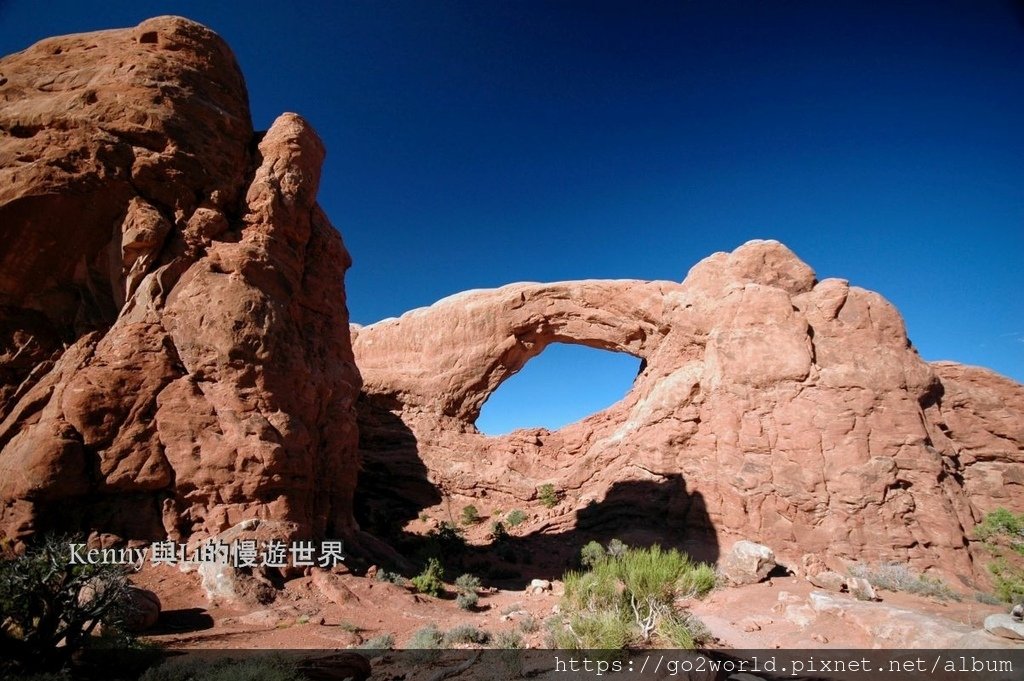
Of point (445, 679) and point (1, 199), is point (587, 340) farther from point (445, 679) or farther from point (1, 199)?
point (1, 199)

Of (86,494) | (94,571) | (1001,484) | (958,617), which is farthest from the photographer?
(1001,484)

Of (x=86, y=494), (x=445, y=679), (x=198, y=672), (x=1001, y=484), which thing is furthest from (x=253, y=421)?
(x=1001, y=484)

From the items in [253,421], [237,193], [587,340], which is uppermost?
[237,193]

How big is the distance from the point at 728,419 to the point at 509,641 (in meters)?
11.9

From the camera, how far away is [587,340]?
74.0ft

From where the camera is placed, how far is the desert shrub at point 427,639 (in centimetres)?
797

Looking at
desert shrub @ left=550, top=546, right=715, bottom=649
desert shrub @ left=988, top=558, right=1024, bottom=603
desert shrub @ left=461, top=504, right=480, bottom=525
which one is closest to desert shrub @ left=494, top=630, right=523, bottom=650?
desert shrub @ left=550, top=546, right=715, bottom=649

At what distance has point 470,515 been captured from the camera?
2009cm

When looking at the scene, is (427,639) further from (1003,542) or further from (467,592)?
(1003,542)

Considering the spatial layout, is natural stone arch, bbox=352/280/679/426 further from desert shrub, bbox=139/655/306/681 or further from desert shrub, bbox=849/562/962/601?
desert shrub, bbox=139/655/306/681

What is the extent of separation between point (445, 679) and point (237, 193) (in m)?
12.4

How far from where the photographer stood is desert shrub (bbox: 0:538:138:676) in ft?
17.7

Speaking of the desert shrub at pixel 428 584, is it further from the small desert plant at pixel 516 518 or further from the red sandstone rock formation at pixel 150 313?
the small desert plant at pixel 516 518

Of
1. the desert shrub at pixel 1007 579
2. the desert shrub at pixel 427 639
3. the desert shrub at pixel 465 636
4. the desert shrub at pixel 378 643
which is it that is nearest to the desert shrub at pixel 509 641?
the desert shrub at pixel 465 636
